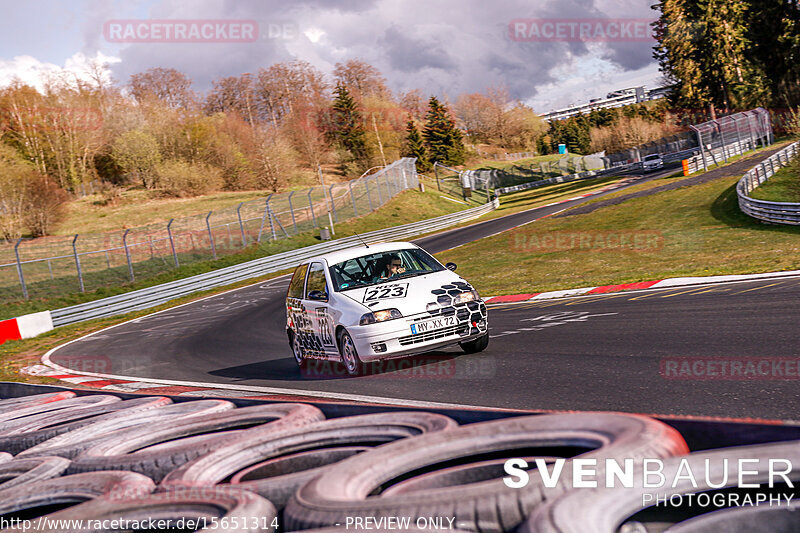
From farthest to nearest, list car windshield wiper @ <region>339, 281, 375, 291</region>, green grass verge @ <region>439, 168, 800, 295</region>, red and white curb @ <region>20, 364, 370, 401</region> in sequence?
green grass verge @ <region>439, 168, 800, 295</region> → car windshield wiper @ <region>339, 281, 375, 291</region> → red and white curb @ <region>20, 364, 370, 401</region>

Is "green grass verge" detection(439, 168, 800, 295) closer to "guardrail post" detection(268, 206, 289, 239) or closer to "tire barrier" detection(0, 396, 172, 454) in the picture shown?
"tire barrier" detection(0, 396, 172, 454)

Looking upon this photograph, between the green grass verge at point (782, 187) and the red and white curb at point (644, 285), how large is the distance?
44.9 feet

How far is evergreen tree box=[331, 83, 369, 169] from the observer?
9856 centimetres

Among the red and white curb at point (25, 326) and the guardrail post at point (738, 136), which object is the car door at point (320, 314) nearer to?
the red and white curb at point (25, 326)

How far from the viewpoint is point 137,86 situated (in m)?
102

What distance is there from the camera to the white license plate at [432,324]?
877cm

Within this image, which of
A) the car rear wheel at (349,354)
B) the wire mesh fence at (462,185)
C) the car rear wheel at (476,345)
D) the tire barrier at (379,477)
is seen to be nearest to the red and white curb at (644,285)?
the car rear wheel at (476,345)

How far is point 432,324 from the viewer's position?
882 cm

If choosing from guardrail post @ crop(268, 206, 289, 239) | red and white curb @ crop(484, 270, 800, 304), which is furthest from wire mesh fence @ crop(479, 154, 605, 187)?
red and white curb @ crop(484, 270, 800, 304)

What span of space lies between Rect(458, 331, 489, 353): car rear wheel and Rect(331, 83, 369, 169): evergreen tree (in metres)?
89.0

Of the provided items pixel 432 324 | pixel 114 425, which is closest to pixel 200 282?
pixel 432 324

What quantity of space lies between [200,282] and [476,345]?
2774cm

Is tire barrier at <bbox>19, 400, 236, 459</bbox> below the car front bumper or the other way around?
the other way around

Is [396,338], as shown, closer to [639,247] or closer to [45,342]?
[639,247]
